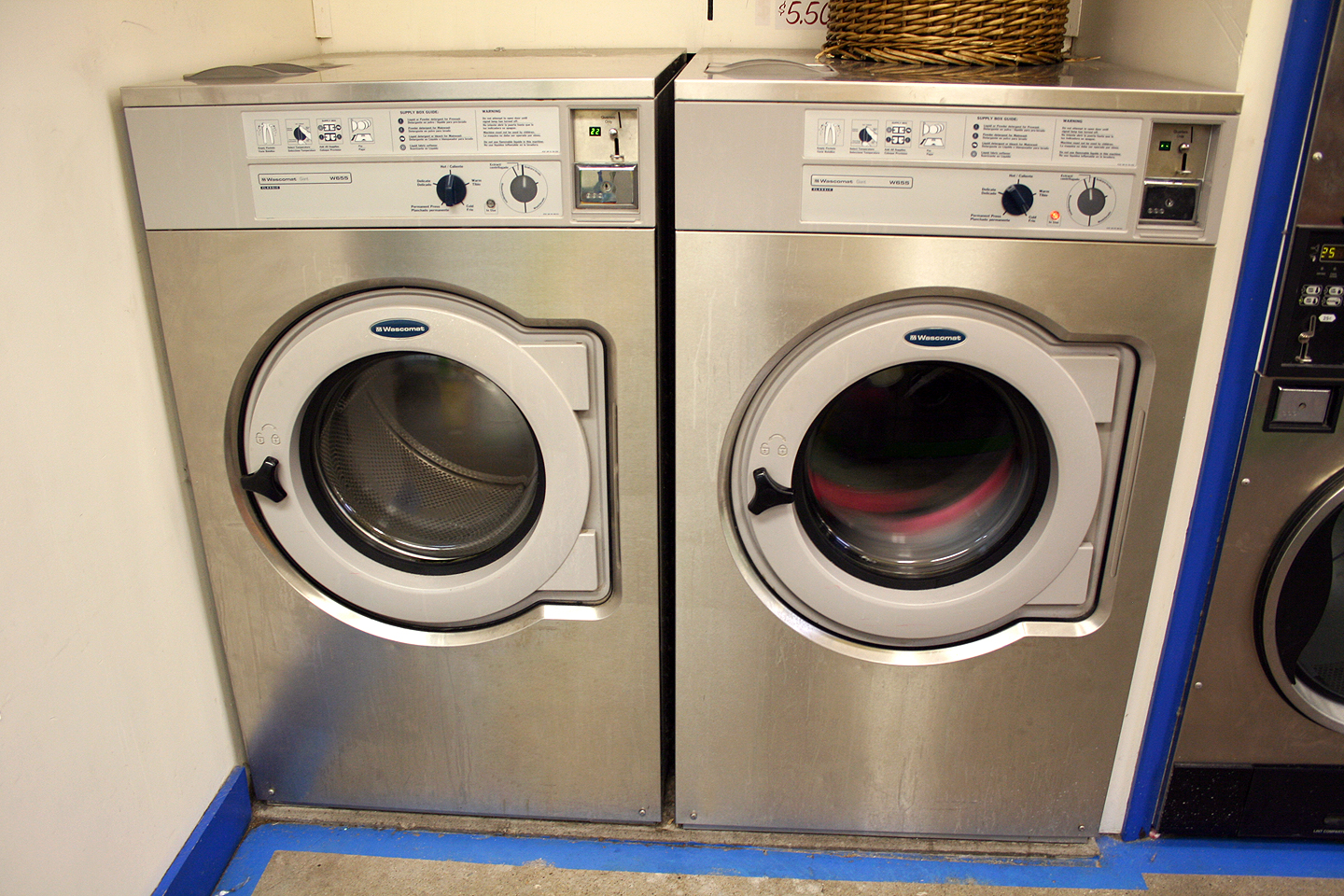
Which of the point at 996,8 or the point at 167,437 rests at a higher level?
the point at 996,8

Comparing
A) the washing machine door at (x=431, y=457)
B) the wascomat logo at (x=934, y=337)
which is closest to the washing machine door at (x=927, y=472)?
the wascomat logo at (x=934, y=337)

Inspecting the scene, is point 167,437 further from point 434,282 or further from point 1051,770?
point 1051,770

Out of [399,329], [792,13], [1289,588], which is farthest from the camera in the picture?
[792,13]

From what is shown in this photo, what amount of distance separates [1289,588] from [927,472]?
54 cm

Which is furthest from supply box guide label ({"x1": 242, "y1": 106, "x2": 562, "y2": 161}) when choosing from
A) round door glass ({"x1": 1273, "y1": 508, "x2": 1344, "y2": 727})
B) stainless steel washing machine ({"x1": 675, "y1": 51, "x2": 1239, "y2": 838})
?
round door glass ({"x1": 1273, "y1": 508, "x2": 1344, "y2": 727})

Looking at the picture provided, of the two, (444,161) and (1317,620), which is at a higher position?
(444,161)

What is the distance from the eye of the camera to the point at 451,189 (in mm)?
1126

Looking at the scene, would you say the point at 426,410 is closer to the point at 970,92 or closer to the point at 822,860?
the point at 970,92

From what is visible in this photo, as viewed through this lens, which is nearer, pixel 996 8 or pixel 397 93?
pixel 397 93

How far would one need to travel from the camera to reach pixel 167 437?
1281mm

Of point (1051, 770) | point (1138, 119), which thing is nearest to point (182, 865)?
point (1051, 770)

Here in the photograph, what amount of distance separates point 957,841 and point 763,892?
0.34 m

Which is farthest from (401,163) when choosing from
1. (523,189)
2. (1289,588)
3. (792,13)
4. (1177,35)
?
(1289,588)

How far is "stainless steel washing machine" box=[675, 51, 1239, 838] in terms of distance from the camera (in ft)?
3.57
